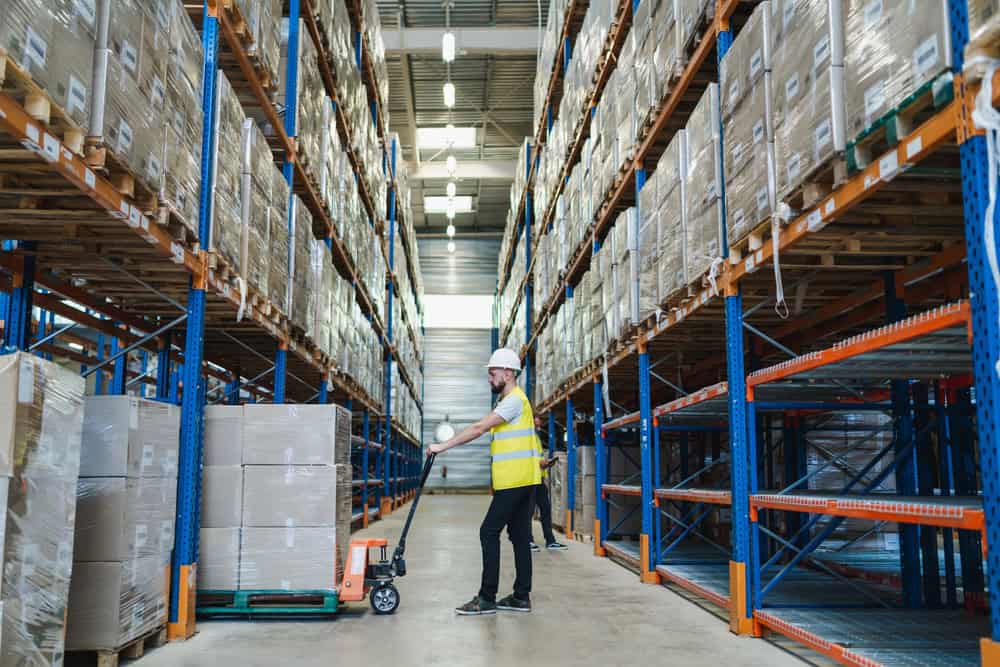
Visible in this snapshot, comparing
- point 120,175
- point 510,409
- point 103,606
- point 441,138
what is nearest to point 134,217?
point 120,175

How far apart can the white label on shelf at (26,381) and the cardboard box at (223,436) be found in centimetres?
260

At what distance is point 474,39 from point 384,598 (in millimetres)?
14384

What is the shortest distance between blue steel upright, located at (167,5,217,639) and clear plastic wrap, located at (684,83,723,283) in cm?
338

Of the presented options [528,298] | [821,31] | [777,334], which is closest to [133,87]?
[821,31]

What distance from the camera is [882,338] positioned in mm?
3723

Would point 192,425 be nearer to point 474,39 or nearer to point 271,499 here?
point 271,499

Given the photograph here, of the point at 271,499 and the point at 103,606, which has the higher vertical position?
the point at 271,499

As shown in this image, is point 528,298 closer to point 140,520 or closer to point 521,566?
point 521,566

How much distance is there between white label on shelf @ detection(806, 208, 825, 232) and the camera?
421cm

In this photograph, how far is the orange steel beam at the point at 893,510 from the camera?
3.00 m

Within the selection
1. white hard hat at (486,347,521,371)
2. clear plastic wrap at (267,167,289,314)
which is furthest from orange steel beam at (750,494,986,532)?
clear plastic wrap at (267,167,289,314)

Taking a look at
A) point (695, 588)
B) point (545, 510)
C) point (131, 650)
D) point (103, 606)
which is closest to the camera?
point (103, 606)

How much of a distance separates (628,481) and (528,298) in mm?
7835

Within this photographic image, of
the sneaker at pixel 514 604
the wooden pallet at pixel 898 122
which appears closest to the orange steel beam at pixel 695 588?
the sneaker at pixel 514 604
